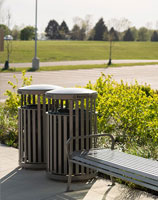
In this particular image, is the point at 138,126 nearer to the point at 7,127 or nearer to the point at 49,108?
the point at 49,108

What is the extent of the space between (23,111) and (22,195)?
140 centimetres

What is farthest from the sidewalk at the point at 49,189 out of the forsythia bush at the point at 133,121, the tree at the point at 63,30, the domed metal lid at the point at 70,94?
the tree at the point at 63,30

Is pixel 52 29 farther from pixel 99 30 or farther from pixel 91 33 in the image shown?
pixel 99 30

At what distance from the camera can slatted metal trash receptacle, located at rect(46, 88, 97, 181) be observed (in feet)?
17.5

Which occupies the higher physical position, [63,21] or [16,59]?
[63,21]

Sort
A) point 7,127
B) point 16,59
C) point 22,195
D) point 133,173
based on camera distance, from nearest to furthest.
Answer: point 133,173, point 22,195, point 7,127, point 16,59

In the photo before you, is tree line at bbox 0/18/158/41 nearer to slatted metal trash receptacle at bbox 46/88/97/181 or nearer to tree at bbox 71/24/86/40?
tree at bbox 71/24/86/40

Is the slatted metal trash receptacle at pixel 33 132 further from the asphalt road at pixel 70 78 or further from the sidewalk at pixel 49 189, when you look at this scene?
the asphalt road at pixel 70 78

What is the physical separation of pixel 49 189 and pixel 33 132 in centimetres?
101

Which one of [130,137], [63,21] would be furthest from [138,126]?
[63,21]

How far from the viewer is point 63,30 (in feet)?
415

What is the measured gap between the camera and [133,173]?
4496mm

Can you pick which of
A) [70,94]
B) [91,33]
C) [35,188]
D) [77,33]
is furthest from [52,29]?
[35,188]

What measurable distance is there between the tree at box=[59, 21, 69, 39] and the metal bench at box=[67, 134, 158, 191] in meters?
119
